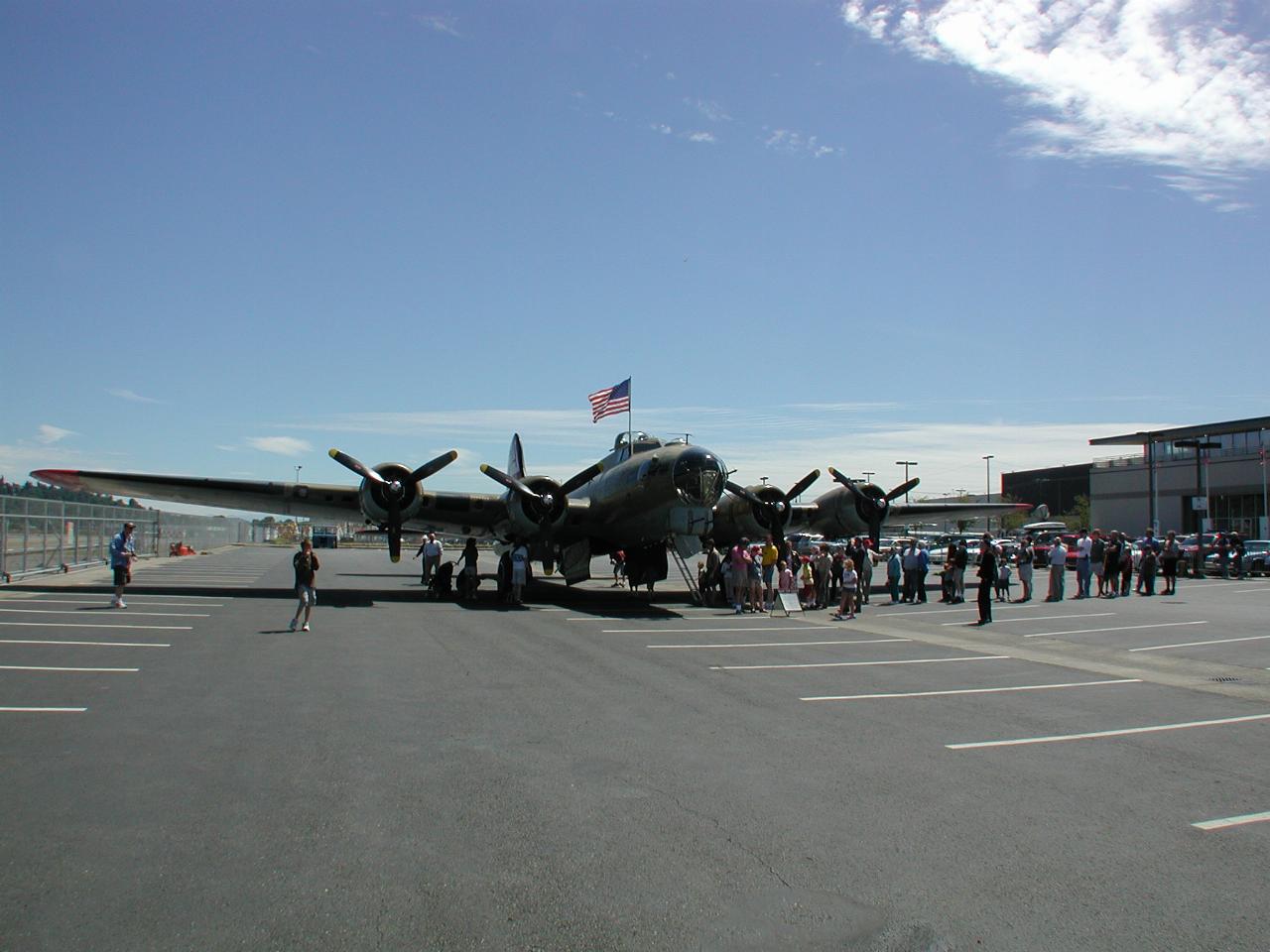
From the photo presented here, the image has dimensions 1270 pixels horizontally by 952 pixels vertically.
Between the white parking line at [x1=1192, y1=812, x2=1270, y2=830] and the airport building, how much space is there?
6122cm

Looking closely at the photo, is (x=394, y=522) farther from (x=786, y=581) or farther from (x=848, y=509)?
(x=848, y=509)

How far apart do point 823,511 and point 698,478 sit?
34.2 feet

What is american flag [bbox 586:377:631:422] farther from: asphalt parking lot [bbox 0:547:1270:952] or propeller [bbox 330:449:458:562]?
asphalt parking lot [bbox 0:547:1270:952]

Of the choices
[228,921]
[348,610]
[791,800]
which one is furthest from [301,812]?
[348,610]

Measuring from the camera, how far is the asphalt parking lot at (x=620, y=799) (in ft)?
14.9

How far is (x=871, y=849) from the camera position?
18.4 feet

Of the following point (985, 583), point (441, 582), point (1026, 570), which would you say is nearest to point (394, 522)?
point (441, 582)

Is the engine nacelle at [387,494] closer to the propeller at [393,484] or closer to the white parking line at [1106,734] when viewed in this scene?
the propeller at [393,484]

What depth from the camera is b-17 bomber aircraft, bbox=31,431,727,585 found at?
2198 centimetres

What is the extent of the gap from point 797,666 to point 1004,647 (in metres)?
4.81

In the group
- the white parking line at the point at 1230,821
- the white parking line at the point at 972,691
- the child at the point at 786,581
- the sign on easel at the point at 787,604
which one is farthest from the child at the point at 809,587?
the white parking line at the point at 1230,821

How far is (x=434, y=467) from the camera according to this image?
23906 mm

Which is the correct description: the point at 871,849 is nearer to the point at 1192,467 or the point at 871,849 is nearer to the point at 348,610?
the point at 348,610

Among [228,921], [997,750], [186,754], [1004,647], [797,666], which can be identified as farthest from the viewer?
[1004,647]
